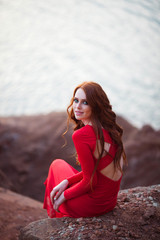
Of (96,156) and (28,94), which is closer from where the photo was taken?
(96,156)

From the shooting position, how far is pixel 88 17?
14.2 meters

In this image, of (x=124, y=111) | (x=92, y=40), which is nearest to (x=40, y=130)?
(x=124, y=111)

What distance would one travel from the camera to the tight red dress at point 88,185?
1.61 metres

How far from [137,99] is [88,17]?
7.00 meters

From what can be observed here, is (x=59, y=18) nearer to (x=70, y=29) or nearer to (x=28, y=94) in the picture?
(x=70, y=29)

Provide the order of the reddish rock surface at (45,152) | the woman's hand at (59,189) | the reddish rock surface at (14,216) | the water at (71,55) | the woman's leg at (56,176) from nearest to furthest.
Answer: the woman's hand at (59,189), the woman's leg at (56,176), the reddish rock surface at (14,216), the reddish rock surface at (45,152), the water at (71,55)

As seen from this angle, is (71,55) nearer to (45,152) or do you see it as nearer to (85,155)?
(45,152)

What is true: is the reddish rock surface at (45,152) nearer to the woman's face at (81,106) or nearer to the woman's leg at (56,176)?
the woman's leg at (56,176)

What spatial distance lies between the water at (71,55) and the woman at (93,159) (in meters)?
9.65

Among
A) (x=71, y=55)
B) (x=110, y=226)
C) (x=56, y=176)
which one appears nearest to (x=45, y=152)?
(x=56, y=176)

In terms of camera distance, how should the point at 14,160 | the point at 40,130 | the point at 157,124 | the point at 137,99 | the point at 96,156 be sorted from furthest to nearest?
1. the point at 137,99
2. the point at 157,124
3. the point at 40,130
4. the point at 14,160
5. the point at 96,156

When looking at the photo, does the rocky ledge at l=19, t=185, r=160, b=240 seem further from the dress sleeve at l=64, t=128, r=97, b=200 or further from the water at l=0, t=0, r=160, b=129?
the water at l=0, t=0, r=160, b=129

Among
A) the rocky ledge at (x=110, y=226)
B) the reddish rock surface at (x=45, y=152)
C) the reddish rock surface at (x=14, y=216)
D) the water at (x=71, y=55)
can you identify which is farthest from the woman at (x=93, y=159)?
the water at (x=71, y=55)

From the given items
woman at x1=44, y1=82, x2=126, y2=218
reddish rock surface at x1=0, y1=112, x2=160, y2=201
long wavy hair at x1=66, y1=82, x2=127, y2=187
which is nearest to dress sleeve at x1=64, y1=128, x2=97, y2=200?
woman at x1=44, y1=82, x2=126, y2=218
